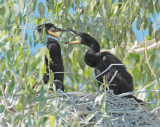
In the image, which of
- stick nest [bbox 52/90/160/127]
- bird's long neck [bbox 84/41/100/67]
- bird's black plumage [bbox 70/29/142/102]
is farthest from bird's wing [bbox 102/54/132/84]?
stick nest [bbox 52/90/160/127]

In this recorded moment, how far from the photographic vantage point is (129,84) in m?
7.20

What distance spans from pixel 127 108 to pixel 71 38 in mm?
2118

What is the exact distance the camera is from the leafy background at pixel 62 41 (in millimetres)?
4348

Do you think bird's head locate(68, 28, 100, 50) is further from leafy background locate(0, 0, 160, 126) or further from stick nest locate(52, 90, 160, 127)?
stick nest locate(52, 90, 160, 127)

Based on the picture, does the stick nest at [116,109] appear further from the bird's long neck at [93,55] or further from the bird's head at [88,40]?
the bird's head at [88,40]

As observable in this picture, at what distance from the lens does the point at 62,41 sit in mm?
7703

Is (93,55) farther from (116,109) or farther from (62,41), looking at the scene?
(116,109)

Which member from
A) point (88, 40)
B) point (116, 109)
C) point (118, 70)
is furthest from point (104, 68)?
point (116, 109)

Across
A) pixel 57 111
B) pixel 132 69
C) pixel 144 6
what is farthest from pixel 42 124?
pixel 132 69

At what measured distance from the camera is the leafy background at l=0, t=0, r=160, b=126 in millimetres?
4348

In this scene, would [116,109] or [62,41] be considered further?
[62,41]

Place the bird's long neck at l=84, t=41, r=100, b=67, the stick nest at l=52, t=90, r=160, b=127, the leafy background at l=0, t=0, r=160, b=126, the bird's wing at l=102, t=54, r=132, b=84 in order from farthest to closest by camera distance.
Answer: the bird's long neck at l=84, t=41, r=100, b=67, the bird's wing at l=102, t=54, r=132, b=84, the stick nest at l=52, t=90, r=160, b=127, the leafy background at l=0, t=0, r=160, b=126

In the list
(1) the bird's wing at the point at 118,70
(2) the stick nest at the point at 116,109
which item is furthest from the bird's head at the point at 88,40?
(2) the stick nest at the point at 116,109

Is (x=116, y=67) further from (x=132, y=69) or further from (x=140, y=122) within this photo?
(x=132, y=69)
